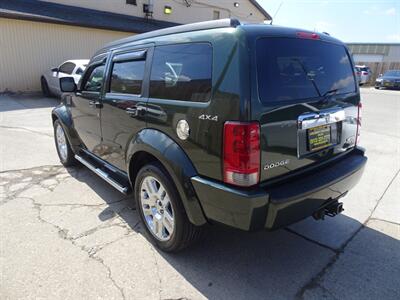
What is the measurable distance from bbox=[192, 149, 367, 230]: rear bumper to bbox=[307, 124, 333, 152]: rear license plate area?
230mm

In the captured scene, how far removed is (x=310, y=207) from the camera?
2439mm

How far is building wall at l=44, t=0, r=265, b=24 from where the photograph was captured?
16938 millimetres

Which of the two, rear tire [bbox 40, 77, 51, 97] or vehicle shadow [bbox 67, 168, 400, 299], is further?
rear tire [bbox 40, 77, 51, 97]

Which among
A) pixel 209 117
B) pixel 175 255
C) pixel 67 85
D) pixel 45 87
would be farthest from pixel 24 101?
pixel 209 117

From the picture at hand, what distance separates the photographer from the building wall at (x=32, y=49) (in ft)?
41.3

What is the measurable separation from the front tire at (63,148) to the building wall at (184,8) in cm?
1281

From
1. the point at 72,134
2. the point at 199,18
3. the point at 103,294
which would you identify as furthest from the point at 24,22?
the point at 103,294

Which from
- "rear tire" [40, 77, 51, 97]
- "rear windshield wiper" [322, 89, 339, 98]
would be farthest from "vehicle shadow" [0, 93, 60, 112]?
"rear windshield wiper" [322, 89, 339, 98]

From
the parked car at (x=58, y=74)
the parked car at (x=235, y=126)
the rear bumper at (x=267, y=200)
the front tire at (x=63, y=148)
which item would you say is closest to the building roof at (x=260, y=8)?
the parked car at (x=58, y=74)

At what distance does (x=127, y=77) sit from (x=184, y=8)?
64.5ft

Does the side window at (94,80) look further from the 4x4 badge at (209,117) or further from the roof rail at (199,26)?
the 4x4 badge at (209,117)

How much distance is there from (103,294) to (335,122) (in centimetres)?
240

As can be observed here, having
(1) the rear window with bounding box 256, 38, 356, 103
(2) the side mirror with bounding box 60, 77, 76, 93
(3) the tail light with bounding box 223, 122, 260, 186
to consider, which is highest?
(1) the rear window with bounding box 256, 38, 356, 103

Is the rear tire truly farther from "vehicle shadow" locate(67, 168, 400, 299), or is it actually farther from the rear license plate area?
the rear license plate area
